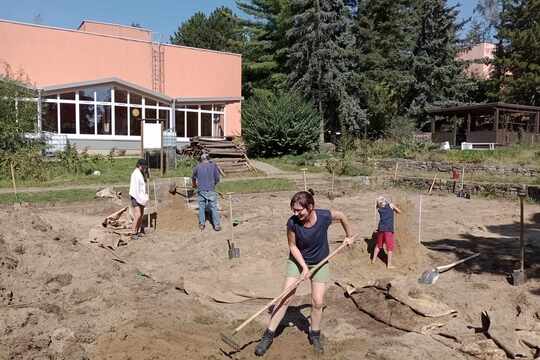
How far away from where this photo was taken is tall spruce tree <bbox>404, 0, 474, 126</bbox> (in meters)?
37.8

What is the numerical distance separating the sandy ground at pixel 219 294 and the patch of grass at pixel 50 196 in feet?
6.98

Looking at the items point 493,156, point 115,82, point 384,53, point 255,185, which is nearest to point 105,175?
point 255,185

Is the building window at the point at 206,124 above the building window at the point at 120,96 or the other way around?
the other way around

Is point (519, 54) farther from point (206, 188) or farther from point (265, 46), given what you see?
point (206, 188)

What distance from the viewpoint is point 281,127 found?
25.7 m

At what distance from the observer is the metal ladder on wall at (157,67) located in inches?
1110

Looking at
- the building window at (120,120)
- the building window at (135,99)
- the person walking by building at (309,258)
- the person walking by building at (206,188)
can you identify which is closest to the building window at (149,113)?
the building window at (135,99)

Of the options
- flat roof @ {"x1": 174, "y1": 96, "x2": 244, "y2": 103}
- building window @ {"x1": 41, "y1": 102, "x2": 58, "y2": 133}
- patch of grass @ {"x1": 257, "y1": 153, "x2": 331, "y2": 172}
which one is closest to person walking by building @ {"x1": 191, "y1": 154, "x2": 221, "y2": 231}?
patch of grass @ {"x1": 257, "y1": 153, "x2": 331, "y2": 172}

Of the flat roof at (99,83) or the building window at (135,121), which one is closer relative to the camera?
the flat roof at (99,83)

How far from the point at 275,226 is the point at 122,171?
9.36 meters

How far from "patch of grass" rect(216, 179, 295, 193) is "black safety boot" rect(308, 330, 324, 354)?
1138 centimetres

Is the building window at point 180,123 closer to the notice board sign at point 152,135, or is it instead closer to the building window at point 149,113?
the building window at point 149,113

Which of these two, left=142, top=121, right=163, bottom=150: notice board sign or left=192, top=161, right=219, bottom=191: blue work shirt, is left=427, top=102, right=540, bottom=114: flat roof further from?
left=192, top=161, right=219, bottom=191: blue work shirt

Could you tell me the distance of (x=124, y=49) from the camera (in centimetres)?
2719
